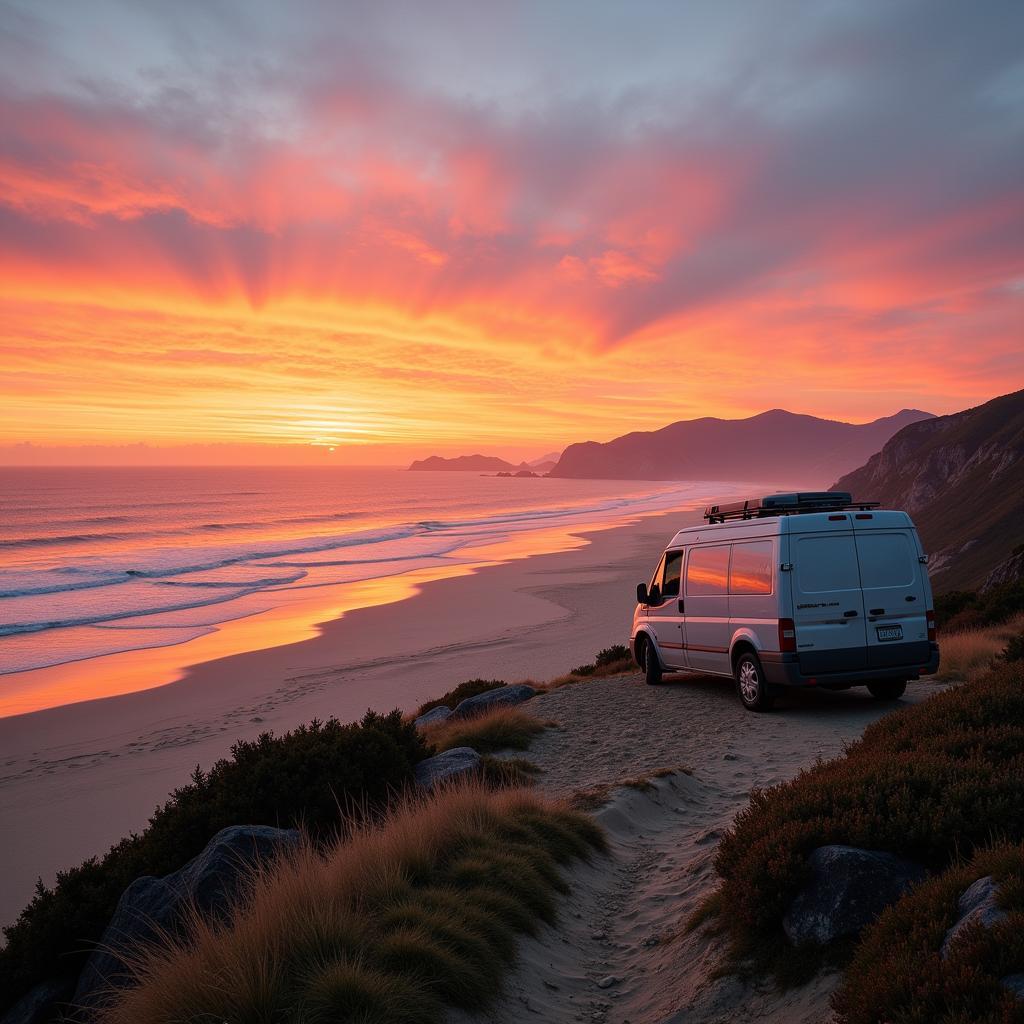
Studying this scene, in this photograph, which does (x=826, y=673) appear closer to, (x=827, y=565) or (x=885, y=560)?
(x=827, y=565)

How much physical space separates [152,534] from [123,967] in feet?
219

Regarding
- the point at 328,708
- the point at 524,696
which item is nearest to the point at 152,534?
the point at 328,708

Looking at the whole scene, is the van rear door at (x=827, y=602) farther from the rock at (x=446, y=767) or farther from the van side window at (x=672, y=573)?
the rock at (x=446, y=767)

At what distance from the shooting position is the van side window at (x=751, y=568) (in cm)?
1105

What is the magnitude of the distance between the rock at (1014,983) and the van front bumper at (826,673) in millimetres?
7954

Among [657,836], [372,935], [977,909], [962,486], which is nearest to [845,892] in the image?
[977,909]

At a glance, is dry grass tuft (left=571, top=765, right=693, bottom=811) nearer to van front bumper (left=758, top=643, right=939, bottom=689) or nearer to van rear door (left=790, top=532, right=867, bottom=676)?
van front bumper (left=758, top=643, right=939, bottom=689)

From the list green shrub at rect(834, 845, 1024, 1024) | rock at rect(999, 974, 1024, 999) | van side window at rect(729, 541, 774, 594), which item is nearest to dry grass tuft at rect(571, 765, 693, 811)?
van side window at rect(729, 541, 774, 594)

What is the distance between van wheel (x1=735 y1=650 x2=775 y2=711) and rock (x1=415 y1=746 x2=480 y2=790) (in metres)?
4.54

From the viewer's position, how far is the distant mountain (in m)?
40.2

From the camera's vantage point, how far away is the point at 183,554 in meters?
53.3

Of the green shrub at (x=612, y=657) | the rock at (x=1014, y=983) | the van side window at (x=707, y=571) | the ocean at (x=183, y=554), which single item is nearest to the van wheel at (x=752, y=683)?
the van side window at (x=707, y=571)

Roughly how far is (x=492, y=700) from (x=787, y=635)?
576cm

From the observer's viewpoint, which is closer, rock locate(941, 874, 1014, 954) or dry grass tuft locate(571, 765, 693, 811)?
rock locate(941, 874, 1014, 954)
